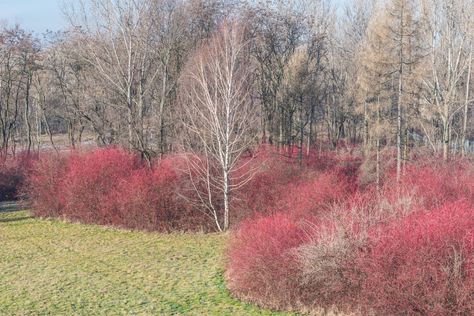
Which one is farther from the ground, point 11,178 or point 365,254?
point 11,178

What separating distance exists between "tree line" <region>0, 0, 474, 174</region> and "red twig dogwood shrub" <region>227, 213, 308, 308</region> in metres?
6.15

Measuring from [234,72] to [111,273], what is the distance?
8.57 metres

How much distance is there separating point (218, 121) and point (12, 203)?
42.8ft

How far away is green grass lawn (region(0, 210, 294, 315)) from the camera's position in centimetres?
1031

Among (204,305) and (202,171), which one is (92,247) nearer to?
(202,171)

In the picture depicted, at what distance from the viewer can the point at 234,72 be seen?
1834 centimetres

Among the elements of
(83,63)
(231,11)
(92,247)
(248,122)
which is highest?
(231,11)

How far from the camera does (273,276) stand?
10391 millimetres

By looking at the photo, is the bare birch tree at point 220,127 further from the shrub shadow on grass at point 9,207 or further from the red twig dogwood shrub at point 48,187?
the shrub shadow on grass at point 9,207

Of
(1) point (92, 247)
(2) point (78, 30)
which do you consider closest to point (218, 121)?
(1) point (92, 247)

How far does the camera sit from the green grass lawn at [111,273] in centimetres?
1031

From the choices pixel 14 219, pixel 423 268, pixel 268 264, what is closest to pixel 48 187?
pixel 14 219

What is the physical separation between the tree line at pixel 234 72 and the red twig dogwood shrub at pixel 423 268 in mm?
8292

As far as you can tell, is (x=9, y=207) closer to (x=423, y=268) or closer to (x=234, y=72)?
(x=234, y=72)
